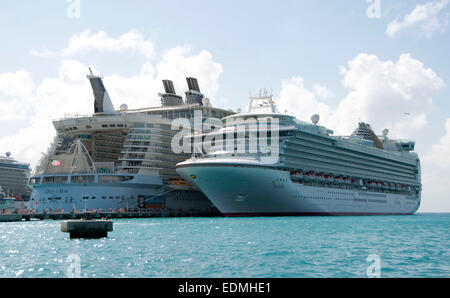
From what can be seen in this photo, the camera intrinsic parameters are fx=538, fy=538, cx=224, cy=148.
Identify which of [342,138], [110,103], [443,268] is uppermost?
[110,103]

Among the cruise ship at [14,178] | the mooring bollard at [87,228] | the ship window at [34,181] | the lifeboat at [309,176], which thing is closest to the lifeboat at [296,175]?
the lifeboat at [309,176]

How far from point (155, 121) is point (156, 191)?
12.5m

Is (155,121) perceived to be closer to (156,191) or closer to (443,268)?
(156,191)

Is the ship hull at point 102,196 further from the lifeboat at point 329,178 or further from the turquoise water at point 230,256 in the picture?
the turquoise water at point 230,256

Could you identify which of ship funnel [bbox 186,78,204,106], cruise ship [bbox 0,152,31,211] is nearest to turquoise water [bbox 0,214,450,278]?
ship funnel [bbox 186,78,204,106]

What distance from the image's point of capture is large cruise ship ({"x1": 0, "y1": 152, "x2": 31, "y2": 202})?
441 feet

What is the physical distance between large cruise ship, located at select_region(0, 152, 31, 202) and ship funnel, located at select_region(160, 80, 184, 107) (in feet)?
148

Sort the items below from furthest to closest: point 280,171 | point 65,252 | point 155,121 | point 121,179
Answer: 1. point 155,121
2. point 121,179
3. point 280,171
4. point 65,252

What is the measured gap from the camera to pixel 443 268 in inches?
910

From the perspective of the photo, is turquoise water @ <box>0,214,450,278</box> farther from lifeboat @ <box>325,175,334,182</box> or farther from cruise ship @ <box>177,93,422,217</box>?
lifeboat @ <box>325,175,334,182</box>

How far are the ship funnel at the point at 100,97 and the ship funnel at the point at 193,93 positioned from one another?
67.3ft
